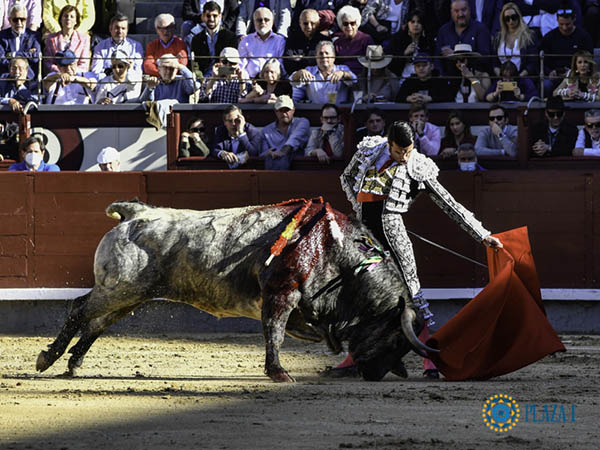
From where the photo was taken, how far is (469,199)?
8578 millimetres

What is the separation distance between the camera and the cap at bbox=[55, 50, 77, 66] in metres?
9.44

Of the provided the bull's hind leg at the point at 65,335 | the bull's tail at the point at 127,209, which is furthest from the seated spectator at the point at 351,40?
the bull's hind leg at the point at 65,335

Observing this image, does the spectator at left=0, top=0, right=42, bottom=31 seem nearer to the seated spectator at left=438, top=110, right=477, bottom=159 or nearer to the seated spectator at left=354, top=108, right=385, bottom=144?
the seated spectator at left=354, top=108, right=385, bottom=144

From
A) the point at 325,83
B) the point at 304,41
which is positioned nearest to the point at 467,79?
the point at 325,83

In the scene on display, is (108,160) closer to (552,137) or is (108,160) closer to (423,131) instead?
(423,131)

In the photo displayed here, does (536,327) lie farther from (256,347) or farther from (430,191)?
(256,347)

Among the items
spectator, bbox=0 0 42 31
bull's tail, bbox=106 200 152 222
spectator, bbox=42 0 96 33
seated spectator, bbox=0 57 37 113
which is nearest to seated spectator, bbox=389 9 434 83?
spectator, bbox=42 0 96 33

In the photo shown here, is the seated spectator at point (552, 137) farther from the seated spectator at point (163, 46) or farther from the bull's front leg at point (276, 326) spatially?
the bull's front leg at point (276, 326)

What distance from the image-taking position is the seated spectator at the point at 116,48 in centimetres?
980

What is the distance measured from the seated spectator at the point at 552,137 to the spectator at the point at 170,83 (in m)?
2.64

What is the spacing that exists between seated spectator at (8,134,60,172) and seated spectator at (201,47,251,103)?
1.31 meters

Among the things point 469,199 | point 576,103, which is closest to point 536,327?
point 469,199

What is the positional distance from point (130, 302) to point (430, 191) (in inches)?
59.0

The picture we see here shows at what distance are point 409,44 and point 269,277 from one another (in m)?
4.35
